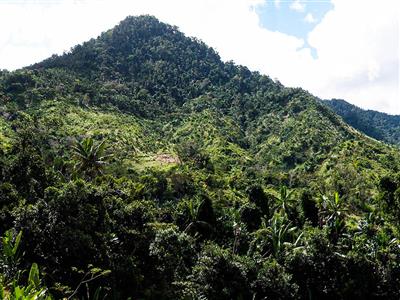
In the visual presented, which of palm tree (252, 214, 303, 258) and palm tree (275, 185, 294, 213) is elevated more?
palm tree (275, 185, 294, 213)

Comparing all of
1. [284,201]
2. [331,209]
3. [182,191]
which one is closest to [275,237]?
[331,209]

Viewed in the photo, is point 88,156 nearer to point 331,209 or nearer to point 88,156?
point 88,156

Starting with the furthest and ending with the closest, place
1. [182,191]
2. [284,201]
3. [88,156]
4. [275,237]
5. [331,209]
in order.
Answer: [182,191], [284,201], [331,209], [88,156], [275,237]

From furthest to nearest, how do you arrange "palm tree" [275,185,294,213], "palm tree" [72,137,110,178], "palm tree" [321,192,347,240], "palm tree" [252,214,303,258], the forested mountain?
"palm tree" [275,185,294,213], "palm tree" [321,192,347,240], "palm tree" [72,137,110,178], "palm tree" [252,214,303,258], the forested mountain

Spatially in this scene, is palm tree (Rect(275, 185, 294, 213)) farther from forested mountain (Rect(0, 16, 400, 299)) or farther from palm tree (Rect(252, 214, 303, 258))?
palm tree (Rect(252, 214, 303, 258))

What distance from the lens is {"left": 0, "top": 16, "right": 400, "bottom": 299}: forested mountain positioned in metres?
35.6

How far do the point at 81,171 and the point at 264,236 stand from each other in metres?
25.6

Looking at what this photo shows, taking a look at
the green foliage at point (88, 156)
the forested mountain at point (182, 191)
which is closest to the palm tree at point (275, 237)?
the forested mountain at point (182, 191)

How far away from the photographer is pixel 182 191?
8581 cm

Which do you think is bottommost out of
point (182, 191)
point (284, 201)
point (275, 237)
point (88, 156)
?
point (182, 191)

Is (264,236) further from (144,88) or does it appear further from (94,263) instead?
(144,88)

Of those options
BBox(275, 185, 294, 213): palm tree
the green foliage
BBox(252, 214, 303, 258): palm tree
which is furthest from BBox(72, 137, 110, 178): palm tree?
BBox(275, 185, 294, 213): palm tree

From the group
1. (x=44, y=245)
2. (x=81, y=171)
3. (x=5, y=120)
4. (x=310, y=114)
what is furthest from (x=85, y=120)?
(x=44, y=245)

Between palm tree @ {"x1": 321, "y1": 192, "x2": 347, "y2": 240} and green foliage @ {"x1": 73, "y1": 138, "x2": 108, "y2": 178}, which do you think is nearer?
green foliage @ {"x1": 73, "y1": 138, "x2": 108, "y2": 178}
